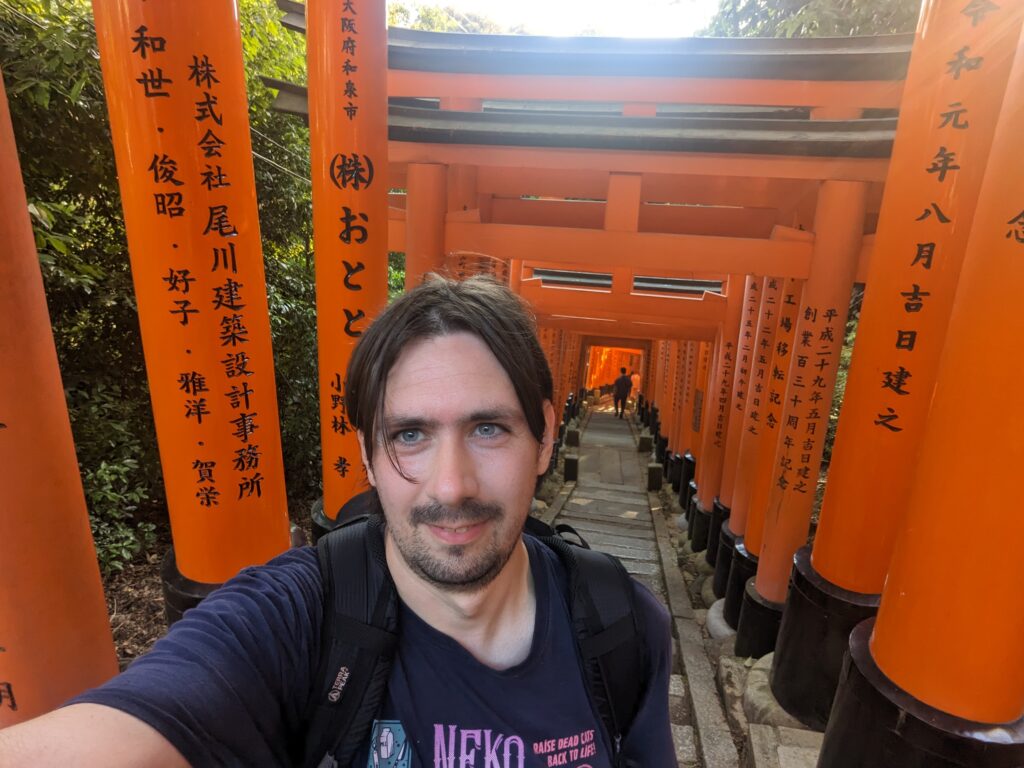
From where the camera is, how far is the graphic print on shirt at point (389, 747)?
1145 mm

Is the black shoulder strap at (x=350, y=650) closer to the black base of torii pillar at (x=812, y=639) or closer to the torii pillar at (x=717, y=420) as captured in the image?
the black base of torii pillar at (x=812, y=639)

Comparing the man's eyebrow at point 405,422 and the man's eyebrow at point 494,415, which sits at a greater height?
the man's eyebrow at point 494,415

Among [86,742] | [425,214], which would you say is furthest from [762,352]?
[86,742]

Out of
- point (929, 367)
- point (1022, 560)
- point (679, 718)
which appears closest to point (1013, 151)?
point (929, 367)

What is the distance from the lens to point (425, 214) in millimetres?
3896

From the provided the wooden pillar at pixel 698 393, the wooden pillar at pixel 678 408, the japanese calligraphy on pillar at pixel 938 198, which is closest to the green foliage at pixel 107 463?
the japanese calligraphy on pillar at pixel 938 198

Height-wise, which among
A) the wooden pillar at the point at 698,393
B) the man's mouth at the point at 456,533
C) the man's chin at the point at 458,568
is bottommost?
the wooden pillar at the point at 698,393

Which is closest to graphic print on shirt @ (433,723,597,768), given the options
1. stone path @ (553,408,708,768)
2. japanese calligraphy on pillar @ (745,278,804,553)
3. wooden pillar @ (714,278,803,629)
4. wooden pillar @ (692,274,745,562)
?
stone path @ (553,408,708,768)

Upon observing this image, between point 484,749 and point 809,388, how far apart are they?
151 inches

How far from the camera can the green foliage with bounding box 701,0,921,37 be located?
22.0 feet

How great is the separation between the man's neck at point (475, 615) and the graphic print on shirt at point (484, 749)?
0.47 ft

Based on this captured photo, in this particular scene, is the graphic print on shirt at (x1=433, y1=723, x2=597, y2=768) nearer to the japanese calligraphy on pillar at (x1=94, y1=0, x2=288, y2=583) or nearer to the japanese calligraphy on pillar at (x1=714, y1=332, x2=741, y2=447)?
the japanese calligraphy on pillar at (x1=94, y1=0, x2=288, y2=583)

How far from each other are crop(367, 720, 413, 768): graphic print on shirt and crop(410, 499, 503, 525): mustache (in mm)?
432

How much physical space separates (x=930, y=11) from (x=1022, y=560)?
2549 millimetres
